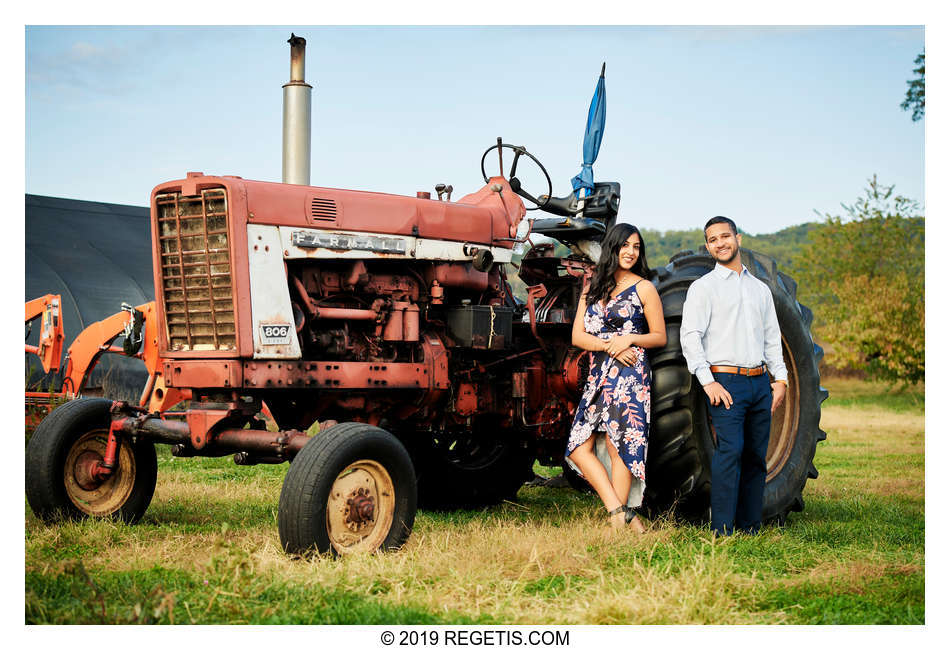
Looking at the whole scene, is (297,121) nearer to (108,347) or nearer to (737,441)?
(108,347)

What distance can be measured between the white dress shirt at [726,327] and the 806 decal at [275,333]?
1.97 meters

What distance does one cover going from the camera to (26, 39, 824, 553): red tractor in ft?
15.7

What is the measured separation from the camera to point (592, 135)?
638 centimetres

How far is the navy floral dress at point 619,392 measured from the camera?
17.0 feet

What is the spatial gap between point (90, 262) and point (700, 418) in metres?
12.9

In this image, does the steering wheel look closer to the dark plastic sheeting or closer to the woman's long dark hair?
the woman's long dark hair

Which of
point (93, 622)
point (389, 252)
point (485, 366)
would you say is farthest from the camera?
point (485, 366)

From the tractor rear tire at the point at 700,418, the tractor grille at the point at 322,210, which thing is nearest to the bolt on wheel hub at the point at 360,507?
the tractor grille at the point at 322,210

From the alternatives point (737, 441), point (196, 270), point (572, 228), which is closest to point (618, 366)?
point (737, 441)

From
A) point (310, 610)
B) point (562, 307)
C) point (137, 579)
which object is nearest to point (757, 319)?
point (562, 307)

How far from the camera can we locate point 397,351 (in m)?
5.45

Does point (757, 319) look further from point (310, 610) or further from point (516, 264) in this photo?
point (310, 610)

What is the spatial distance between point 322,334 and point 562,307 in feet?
6.01

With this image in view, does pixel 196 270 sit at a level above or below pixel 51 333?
above
